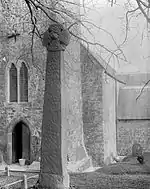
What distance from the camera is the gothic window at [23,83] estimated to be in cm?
1642

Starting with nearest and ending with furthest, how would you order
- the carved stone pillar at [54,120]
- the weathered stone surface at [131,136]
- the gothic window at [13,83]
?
the carved stone pillar at [54,120] < the gothic window at [13,83] < the weathered stone surface at [131,136]

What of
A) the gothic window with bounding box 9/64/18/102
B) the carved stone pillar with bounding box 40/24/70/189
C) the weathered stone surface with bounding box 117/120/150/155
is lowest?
the weathered stone surface with bounding box 117/120/150/155

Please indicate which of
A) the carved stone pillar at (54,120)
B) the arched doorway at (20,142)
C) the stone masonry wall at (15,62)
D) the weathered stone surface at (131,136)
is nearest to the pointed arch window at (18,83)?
the stone masonry wall at (15,62)

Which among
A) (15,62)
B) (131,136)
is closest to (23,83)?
(15,62)

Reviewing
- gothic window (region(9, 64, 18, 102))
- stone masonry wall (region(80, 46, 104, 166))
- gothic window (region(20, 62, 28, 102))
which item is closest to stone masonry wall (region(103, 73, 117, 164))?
stone masonry wall (region(80, 46, 104, 166))

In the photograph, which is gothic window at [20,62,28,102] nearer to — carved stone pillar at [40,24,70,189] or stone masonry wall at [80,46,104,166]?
stone masonry wall at [80,46,104,166]

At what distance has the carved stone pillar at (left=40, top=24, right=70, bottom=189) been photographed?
19.2 ft

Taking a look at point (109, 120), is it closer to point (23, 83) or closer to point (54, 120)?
point (23, 83)

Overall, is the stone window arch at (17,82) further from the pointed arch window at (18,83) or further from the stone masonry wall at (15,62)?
the stone masonry wall at (15,62)

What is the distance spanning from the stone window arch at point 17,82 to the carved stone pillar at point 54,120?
34.4 ft

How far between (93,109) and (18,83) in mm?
3845

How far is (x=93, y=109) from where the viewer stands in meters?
17.6

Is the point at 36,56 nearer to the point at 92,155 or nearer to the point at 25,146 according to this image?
the point at 25,146

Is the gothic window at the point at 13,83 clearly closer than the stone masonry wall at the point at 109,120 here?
Yes
